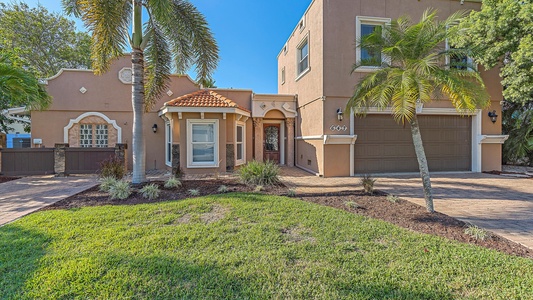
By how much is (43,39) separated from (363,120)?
25.5m

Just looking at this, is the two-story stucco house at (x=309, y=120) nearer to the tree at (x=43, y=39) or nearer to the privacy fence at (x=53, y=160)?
the privacy fence at (x=53, y=160)

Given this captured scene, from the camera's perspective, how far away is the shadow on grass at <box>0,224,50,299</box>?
8.90ft

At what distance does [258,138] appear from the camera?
1377cm

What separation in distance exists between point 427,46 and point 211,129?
28.3 ft

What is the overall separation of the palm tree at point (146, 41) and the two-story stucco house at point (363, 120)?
4.96 metres

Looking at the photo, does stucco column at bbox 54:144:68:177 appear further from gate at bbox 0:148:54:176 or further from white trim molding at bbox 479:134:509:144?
white trim molding at bbox 479:134:509:144

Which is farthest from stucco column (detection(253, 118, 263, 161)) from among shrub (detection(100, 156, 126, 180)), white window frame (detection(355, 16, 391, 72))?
shrub (detection(100, 156, 126, 180))

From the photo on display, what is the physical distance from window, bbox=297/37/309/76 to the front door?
3.68 meters

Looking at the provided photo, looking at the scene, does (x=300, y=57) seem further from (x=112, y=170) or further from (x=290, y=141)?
(x=112, y=170)

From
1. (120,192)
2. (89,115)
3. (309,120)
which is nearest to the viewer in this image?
(120,192)

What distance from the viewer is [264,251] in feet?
11.4

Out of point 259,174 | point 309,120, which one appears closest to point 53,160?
point 259,174

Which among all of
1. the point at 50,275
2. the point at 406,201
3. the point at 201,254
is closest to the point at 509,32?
the point at 406,201

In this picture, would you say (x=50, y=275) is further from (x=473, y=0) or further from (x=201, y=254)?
(x=473, y=0)
